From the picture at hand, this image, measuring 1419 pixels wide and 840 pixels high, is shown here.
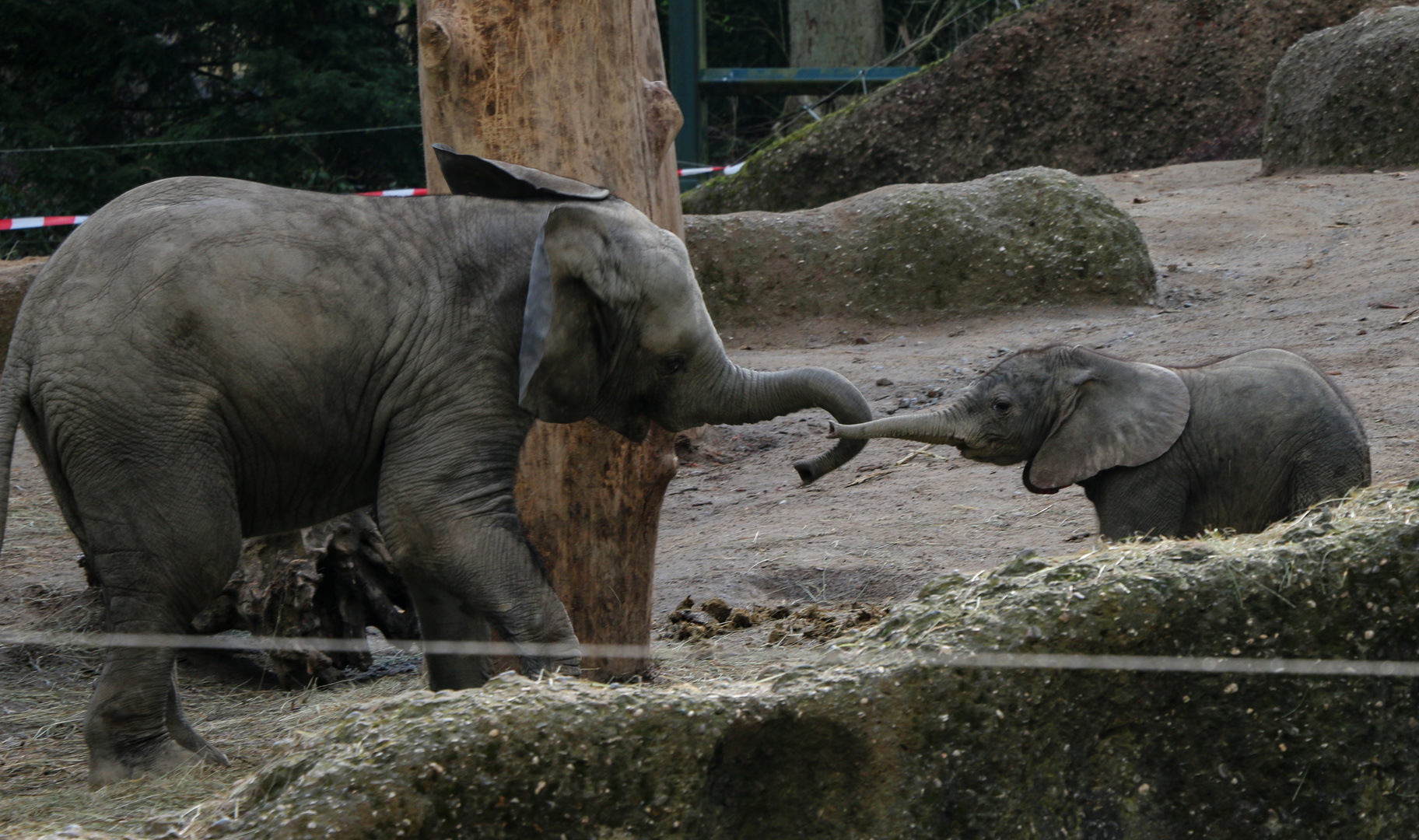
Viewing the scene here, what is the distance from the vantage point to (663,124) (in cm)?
555

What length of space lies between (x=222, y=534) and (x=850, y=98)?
16414mm

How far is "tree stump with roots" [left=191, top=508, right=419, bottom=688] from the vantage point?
549 centimetres

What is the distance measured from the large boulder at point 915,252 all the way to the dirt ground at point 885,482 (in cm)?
24

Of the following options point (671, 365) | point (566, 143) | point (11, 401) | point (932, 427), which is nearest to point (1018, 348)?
point (932, 427)

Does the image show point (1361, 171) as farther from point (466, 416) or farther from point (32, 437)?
point (32, 437)

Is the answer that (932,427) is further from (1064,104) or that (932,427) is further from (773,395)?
(1064,104)

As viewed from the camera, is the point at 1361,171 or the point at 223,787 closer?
the point at 223,787

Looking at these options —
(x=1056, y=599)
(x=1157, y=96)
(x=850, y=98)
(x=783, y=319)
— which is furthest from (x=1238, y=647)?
(x=850, y=98)

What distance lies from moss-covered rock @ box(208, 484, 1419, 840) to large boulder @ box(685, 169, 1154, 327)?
796 cm

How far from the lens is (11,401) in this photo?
12.7 ft

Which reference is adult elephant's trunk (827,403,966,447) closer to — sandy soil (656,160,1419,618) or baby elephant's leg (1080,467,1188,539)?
baby elephant's leg (1080,467,1188,539)

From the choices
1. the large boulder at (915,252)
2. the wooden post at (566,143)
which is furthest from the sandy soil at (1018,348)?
the wooden post at (566,143)

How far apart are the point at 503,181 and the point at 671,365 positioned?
752 mm

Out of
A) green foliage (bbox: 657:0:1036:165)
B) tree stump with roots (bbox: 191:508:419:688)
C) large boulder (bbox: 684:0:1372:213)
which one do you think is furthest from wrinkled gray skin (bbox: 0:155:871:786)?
green foliage (bbox: 657:0:1036:165)
